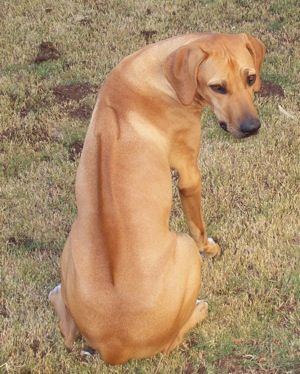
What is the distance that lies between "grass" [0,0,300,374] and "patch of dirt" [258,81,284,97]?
79 millimetres

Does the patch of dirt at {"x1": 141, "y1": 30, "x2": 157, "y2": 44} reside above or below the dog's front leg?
below

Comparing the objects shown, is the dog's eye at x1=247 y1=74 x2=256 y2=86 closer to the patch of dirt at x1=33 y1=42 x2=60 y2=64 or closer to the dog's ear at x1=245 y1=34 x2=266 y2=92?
the dog's ear at x1=245 y1=34 x2=266 y2=92

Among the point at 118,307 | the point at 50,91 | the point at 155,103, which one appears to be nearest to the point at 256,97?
the point at 50,91

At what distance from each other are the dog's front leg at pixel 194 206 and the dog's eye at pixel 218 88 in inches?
28.2

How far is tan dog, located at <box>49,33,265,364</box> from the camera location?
4.01m

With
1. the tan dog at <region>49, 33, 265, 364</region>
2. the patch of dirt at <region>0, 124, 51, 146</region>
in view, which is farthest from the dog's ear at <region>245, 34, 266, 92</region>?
the patch of dirt at <region>0, 124, 51, 146</region>

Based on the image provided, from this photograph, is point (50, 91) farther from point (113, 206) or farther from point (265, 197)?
point (113, 206)

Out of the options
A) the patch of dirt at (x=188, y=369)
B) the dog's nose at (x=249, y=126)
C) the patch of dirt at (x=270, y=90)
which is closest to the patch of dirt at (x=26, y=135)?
the patch of dirt at (x=270, y=90)

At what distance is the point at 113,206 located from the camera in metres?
4.07

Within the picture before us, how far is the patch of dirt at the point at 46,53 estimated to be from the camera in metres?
8.88

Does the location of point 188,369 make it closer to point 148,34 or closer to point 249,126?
point 249,126

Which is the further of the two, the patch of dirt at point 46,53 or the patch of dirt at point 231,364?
the patch of dirt at point 46,53

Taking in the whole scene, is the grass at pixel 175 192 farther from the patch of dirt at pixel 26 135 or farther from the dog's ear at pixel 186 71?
the dog's ear at pixel 186 71

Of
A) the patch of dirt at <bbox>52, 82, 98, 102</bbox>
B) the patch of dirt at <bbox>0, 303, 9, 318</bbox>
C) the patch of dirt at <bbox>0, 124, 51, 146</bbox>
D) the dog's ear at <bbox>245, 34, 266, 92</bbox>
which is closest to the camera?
the dog's ear at <bbox>245, 34, 266, 92</bbox>
